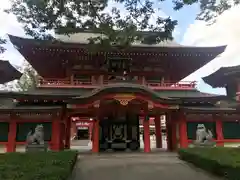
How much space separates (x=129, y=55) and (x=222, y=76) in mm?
8270

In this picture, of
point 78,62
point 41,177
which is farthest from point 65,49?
point 41,177

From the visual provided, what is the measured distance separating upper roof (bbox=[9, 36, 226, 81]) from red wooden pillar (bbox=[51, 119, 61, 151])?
5.02 m

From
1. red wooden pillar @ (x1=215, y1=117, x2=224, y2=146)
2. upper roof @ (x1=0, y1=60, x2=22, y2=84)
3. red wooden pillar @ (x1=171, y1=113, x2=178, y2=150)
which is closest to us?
red wooden pillar @ (x1=215, y1=117, x2=224, y2=146)

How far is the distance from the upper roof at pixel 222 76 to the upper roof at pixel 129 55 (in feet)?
5.16

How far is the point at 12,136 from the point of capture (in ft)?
49.6

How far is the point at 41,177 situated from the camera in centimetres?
656

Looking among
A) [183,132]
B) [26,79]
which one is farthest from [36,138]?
[26,79]

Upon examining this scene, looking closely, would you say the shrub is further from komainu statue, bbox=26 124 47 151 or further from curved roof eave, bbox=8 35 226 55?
curved roof eave, bbox=8 35 226 55

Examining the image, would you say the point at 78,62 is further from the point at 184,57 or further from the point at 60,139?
the point at 184,57

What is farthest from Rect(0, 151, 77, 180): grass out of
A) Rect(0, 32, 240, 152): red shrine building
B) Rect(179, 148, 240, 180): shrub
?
Rect(0, 32, 240, 152): red shrine building

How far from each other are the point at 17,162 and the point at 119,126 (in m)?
11.7

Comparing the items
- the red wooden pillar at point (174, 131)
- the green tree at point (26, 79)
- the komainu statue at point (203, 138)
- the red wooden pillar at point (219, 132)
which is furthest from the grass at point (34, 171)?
the green tree at point (26, 79)

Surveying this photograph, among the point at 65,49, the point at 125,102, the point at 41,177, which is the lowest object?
the point at 41,177

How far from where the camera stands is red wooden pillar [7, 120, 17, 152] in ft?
49.2
